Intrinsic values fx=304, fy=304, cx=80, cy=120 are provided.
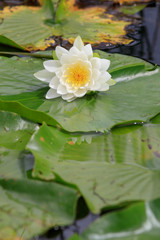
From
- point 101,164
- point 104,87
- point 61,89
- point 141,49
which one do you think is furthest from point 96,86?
point 141,49

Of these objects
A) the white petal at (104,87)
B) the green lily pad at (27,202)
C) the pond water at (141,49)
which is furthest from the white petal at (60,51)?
the pond water at (141,49)

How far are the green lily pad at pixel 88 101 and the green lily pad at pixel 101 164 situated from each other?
0.19ft

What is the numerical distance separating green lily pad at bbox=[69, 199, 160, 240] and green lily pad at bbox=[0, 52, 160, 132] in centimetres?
43

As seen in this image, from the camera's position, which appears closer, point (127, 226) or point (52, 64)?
point (127, 226)

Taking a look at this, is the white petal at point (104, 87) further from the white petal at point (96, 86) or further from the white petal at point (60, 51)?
the white petal at point (60, 51)

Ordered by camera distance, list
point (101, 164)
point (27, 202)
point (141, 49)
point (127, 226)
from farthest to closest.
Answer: point (141, 49)
point (101, 164)
point (27, 202)
point (127, 226)

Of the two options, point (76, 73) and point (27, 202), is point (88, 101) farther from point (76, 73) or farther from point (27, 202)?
point (27, 202)

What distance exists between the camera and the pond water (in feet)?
3.09

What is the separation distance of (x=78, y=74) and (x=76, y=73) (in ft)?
0.03

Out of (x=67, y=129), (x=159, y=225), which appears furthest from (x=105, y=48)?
(x=159, y=225)

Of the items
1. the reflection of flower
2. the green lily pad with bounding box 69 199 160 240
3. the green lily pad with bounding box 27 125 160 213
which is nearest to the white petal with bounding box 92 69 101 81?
the reflection of flower

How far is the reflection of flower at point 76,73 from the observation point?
4.45ft

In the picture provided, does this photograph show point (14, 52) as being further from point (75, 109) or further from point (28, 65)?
point (75, 109)

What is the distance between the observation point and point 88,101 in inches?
54.9
